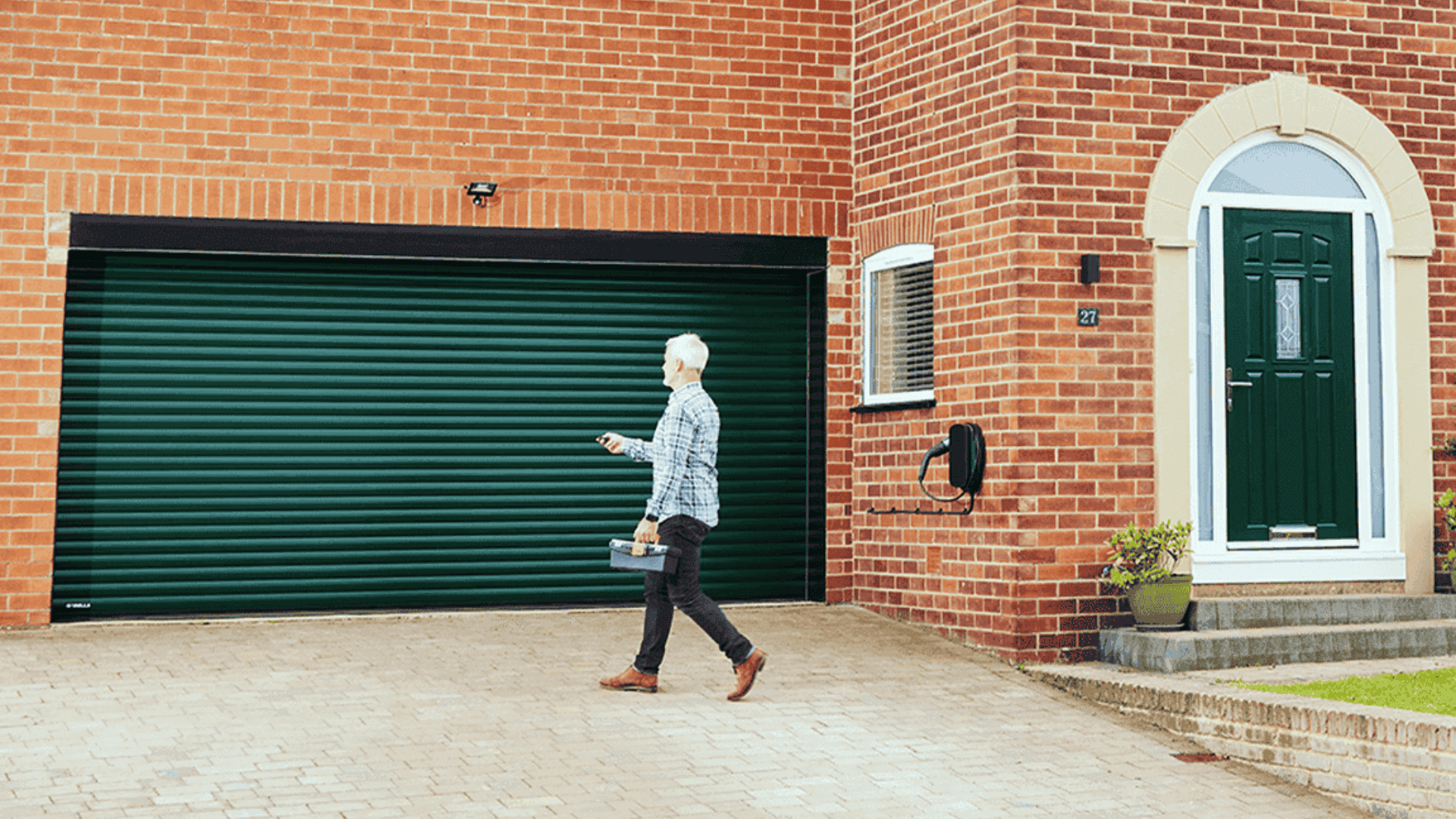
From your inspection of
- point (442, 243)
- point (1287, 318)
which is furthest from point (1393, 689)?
point (442, 243)

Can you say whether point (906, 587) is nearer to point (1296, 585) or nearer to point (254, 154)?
point (1296, 585)

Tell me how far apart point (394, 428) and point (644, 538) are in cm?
355

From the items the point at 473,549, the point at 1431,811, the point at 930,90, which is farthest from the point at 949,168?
the point at 1431,811

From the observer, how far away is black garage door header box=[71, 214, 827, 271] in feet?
31.8

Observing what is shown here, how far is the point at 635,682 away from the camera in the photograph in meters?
7.59

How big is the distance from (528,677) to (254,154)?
167 inches

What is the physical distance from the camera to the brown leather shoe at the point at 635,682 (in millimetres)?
7594

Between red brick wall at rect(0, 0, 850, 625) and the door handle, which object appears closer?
the door handle

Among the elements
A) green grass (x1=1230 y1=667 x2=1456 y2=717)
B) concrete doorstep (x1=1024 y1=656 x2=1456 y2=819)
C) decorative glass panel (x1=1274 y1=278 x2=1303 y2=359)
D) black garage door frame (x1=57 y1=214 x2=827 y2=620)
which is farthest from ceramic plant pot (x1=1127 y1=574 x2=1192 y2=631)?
black garage door frame (x1=57 y1=214 x2=827 y2=620)

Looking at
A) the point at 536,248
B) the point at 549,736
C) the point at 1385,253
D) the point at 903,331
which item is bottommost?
the point at 549,736

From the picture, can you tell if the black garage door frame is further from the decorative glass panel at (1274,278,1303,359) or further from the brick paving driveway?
the decorative glass panel at (1274,278,1303,359)

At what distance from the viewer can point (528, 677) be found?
7.95 m

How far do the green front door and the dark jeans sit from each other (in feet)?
12.2

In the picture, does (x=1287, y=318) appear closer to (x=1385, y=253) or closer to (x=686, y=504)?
(x=1385, y=253)
